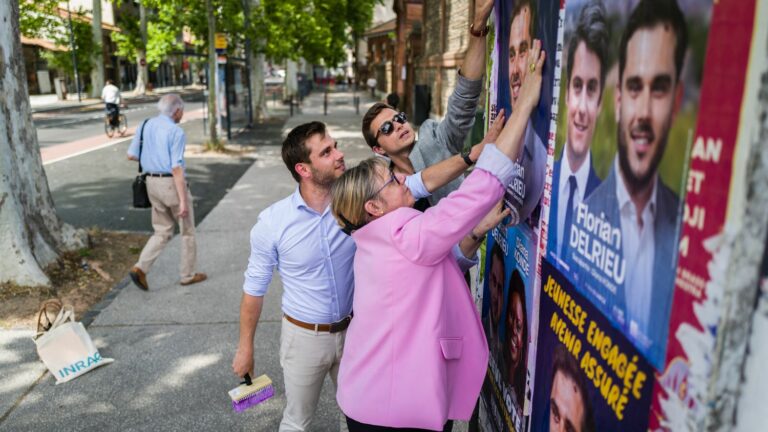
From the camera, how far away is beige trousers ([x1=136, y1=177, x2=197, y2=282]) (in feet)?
19.8

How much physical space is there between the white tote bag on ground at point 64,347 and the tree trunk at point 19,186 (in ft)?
6.32

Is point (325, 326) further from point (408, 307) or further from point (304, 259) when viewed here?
point (408, 307)

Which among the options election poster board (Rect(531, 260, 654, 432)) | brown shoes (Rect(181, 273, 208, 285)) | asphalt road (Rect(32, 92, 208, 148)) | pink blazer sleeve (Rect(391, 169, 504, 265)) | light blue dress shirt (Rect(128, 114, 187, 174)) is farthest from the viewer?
asphalt road (Rect(32, 92, 208, 148))

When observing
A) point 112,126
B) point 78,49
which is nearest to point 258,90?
point 112,126

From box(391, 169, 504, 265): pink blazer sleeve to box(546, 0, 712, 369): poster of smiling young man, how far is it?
0.21 meters

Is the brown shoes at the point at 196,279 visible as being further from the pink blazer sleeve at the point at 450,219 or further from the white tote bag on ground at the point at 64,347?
the pink blazer sleeve at the point at 450,219

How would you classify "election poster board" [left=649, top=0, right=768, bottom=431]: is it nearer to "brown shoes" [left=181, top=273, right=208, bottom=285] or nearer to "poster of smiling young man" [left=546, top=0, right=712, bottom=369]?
"poster of smiling young man" [left=546, top=0, right=712, bottom=369]

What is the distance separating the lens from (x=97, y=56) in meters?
42.3

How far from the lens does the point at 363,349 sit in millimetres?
2168

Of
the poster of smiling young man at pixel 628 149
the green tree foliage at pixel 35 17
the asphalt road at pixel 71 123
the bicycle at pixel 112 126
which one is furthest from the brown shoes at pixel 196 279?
the green tree foliage at pixel 35 17

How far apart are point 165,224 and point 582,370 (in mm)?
5357

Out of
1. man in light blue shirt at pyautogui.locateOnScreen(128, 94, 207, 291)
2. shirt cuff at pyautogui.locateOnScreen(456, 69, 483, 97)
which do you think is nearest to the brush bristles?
shirt cuff at pyautogui.locateOnScreen(456, 69, 483, 97)

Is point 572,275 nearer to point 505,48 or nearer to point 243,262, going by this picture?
point 505,48

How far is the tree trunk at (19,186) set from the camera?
5.98 m
